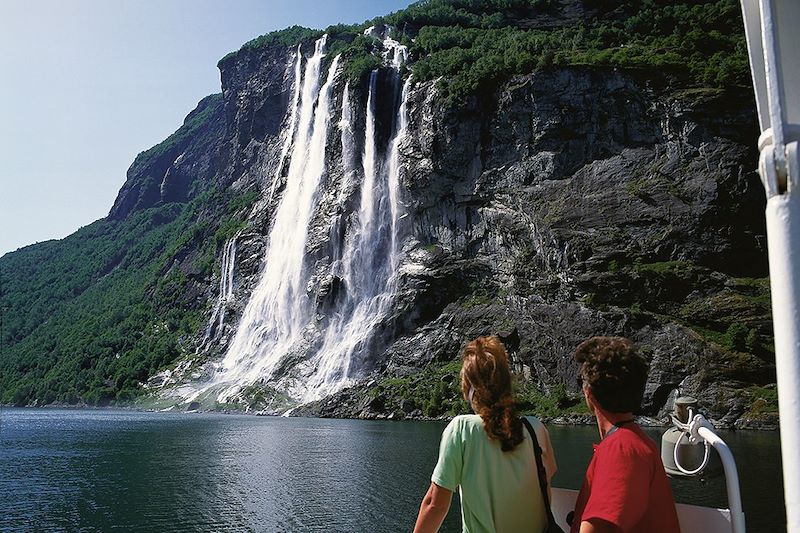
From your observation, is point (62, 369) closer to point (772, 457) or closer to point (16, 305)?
point (16, 305)

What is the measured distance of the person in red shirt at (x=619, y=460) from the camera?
342 cm

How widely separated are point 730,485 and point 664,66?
260 ft

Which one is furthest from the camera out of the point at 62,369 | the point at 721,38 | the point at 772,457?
the point at 62,369

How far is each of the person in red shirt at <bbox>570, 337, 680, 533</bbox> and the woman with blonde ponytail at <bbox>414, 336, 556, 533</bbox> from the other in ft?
1.28

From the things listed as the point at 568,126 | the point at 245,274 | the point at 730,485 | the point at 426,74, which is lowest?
the point at 730,485

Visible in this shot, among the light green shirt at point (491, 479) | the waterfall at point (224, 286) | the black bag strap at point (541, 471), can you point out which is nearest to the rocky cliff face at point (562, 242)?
the waterfall at point (224, 286)

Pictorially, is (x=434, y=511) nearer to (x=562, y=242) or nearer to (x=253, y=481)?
(x=253, y=481)

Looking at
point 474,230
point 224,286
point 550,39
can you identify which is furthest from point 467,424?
point 224,286

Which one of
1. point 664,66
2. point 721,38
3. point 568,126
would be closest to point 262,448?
point 568,126

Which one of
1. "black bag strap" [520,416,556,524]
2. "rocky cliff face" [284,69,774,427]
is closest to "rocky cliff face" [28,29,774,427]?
"rocky cliff face" [284,69,774,427]

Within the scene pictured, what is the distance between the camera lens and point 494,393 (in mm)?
4289

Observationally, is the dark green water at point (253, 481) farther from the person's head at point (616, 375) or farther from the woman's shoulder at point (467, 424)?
the person's head at point (616, 375)

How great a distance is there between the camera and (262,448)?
38969 mm

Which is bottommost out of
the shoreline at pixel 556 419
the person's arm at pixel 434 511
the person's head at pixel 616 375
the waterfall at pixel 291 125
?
the shoreline at pixel 556 419
